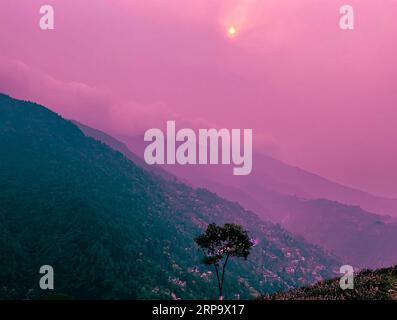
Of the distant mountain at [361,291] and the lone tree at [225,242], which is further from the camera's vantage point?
the lone tree at [225,242]

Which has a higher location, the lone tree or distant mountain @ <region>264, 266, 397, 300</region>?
the lone tree

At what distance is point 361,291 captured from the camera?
4000 centimetres

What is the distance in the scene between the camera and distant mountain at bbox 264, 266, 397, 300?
126 ft

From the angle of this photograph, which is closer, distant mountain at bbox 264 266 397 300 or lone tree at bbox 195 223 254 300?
distant mountain at bbox 264 266 397 300

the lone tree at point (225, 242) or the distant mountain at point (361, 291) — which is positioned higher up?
the lone tree at point (225, 242)

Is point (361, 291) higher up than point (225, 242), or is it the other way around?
point (225, 242)

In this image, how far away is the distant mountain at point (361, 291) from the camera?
3831cm

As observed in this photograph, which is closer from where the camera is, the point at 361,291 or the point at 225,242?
the point at 361,291
